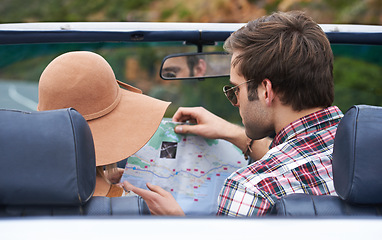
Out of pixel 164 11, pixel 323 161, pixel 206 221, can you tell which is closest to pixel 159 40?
pixel 323 161

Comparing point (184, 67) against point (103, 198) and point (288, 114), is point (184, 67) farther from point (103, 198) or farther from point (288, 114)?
point (103, 198)

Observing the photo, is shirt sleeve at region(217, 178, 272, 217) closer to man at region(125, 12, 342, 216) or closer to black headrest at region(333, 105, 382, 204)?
man at region(125, 12, 342, 216)

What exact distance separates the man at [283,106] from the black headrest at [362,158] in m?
0.36

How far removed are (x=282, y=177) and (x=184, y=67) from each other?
1375 millimetres

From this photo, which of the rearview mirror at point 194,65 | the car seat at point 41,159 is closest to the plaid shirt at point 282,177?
the car seat at point 41,159

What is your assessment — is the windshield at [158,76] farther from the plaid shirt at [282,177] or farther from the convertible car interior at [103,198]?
the convertible car interior at [103,198]

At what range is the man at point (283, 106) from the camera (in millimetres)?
1978

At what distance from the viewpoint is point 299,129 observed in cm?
224

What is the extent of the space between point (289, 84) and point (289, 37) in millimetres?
240

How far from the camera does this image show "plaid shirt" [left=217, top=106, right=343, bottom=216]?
6.33 feet

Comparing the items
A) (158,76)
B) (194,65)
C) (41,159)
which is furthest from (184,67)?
(158,76)

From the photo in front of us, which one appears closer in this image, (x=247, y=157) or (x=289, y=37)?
(x=289, y=37)

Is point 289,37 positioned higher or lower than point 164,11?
lower
